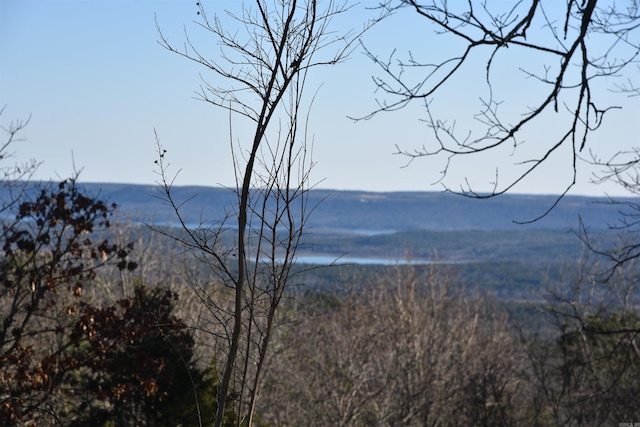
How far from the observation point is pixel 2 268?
12.1 meters

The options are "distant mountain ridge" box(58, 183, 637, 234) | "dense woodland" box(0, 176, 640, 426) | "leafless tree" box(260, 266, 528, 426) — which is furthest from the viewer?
"distant mountain ridge" box(58, 183, 637, 234)

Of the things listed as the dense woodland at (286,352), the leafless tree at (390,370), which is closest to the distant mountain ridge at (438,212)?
the dense woodland at (286,352)

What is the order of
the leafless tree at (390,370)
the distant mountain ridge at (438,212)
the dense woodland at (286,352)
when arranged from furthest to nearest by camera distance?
the distant mountain ridge at (438,212) < the leafless tree at (390,370) < the dense woodland at (286,352)

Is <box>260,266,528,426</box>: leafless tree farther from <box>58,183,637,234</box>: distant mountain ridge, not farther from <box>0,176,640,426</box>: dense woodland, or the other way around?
<box>58,183,637,234</box>: distant mountain ridge

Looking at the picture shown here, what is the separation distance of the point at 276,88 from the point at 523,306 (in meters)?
68.5

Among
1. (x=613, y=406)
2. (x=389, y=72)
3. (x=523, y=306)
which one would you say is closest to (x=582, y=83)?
(x=389, y=72)

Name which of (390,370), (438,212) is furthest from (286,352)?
(438,212)

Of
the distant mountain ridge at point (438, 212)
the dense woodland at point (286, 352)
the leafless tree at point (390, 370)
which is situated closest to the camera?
the dense woodland at point (286, 352)

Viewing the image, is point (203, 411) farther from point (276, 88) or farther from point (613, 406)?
point (613, 406)

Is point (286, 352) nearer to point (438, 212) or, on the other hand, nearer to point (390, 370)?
point (390, 370)

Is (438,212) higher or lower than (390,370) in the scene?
higher

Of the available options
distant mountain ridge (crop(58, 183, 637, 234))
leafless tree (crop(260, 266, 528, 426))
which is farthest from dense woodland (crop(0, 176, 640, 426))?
distant mountain ridge (crop(58, 183, 637, 234))

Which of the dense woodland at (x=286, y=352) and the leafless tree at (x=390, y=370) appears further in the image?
the leafless tree at (x=390, y=370)

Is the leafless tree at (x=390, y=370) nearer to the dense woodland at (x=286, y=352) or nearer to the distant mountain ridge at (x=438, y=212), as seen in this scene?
the dense woodland at (x=286, y=352)
